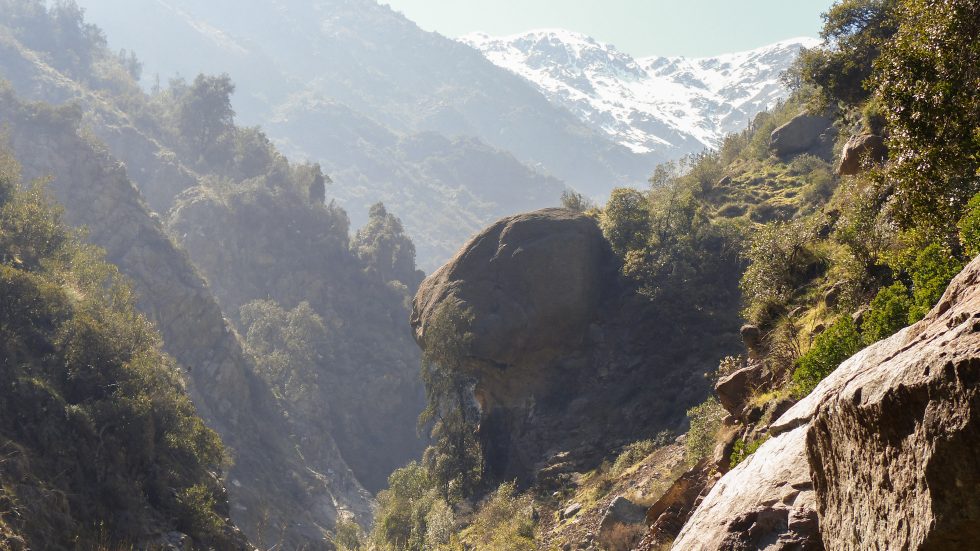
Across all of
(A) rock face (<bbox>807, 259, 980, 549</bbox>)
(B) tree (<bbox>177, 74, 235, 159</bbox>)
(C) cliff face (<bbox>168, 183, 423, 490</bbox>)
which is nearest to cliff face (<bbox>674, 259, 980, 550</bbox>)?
(A) rock face (<bbox>807, 259, 980, 549</bbox>)

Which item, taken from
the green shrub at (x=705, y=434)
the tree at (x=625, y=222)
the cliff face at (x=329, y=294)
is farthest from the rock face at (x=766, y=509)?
the cliff face at (x=329, y=294)

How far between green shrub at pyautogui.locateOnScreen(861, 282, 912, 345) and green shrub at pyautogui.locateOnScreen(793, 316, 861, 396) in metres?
0.28

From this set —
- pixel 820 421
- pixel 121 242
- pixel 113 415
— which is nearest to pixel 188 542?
pixel 113 415

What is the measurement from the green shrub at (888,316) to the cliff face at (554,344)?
21.9 meters

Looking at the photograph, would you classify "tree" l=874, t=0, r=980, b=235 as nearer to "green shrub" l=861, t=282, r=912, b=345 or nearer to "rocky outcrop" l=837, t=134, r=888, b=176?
"green shrub" l=861, t=282, r=912, b=345

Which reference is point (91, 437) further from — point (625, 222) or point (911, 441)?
point (911, 441)

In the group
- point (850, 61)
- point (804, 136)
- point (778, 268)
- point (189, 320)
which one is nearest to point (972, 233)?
point (778, 268)

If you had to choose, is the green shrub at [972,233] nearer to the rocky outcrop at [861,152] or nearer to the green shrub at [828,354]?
the green shrub at [828,354]

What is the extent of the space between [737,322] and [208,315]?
2451 inches

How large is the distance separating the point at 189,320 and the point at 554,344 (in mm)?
53397

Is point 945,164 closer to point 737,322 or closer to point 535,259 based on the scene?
point 737,322

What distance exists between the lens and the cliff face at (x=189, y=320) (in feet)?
238

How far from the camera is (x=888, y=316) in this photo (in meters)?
11.9

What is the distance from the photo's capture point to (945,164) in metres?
11.9
